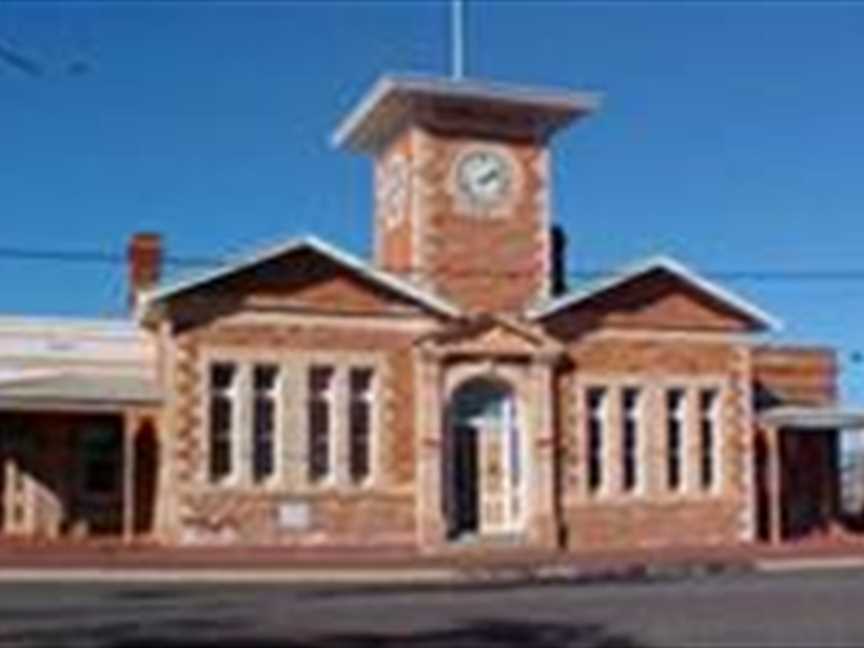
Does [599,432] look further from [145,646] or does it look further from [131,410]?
[145,646]

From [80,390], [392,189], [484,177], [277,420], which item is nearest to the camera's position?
[80,390]

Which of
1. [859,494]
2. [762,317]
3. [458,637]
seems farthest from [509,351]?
[458,637]

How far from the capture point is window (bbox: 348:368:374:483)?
129 ft

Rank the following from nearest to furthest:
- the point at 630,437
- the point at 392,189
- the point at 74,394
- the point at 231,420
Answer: the point at 74,394 → the point at 231,420 → the point at 630,437 → the point at 392,189

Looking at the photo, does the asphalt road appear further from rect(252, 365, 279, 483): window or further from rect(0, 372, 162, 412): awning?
rect(252, 365, 279, 483): window

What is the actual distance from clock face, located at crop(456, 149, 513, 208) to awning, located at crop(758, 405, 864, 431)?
22.9ft

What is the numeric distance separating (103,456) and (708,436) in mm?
11733

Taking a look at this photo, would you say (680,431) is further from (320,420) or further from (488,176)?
(320,420)

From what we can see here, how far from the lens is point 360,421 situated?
39500 millimetres

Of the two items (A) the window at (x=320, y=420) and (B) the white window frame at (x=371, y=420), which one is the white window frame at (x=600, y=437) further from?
(A) the window at (x=320, y=420)

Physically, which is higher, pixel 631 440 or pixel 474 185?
pixel 474 185

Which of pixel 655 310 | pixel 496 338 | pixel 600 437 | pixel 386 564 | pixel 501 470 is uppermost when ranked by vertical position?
pixel 655 310

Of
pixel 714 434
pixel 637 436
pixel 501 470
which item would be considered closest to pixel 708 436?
pixel 714 434

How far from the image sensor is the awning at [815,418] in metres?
42.9
